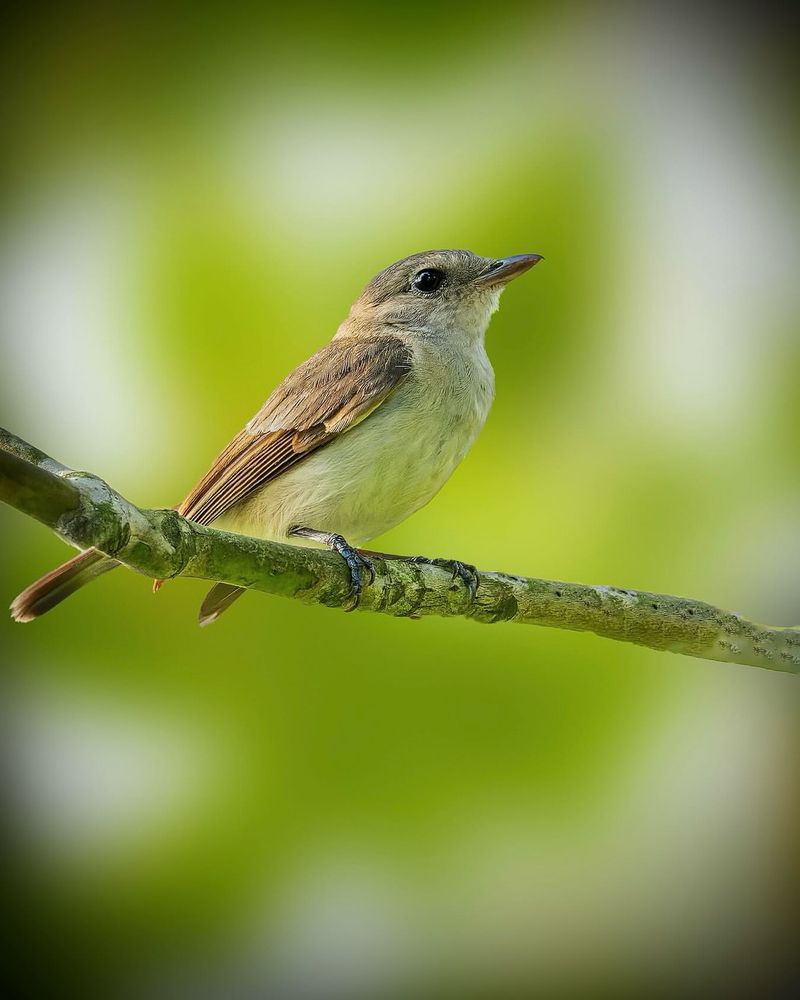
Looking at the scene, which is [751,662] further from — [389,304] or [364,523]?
[389,304]

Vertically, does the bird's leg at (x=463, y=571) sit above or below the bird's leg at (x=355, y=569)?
above

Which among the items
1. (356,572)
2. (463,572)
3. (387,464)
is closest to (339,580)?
(356,572)

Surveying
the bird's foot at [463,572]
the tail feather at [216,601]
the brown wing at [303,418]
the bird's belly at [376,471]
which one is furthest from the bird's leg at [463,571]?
the tail feather at [216,601]

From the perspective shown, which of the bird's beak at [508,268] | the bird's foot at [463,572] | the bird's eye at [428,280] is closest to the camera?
the bird's foot at [463,572]

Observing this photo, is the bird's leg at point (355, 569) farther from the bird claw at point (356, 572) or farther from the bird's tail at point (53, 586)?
the bird's tail at point (53, 586)

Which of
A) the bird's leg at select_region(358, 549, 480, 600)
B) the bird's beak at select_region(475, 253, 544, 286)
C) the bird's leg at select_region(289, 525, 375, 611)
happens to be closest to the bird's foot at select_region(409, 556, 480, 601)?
the bird's leg at select_region(358, 549, 480, 600)

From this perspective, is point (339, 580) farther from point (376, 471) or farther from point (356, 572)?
point (376, 471)
